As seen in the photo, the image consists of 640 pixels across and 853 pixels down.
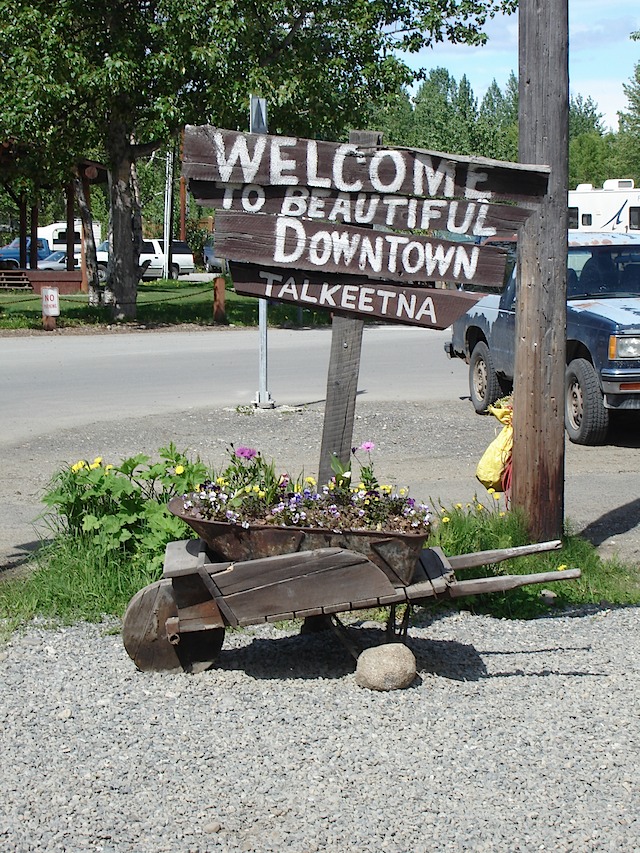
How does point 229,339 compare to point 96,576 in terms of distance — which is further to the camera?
point 229,339

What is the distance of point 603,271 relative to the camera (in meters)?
11.4

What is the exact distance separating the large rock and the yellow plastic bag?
2.84m

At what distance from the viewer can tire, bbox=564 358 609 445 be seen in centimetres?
1033

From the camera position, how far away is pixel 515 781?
379 centimetres

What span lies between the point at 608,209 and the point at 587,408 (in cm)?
1978

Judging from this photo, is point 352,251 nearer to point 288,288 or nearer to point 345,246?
point 345,246

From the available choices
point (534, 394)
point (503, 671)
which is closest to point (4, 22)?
point (534, 394)

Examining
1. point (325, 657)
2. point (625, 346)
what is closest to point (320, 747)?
point (325, 657)

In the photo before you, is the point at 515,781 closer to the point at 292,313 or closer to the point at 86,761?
the point at 86,761

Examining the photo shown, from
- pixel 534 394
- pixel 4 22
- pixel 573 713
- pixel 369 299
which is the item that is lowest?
pixel 573 713

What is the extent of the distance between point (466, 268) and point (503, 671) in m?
1.84

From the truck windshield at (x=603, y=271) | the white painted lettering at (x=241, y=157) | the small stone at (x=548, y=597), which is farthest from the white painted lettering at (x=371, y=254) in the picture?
the truck windshield at (x=603, y=271)

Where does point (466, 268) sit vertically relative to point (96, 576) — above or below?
above

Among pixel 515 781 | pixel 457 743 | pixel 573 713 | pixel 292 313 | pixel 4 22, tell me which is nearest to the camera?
pixel 515 781
